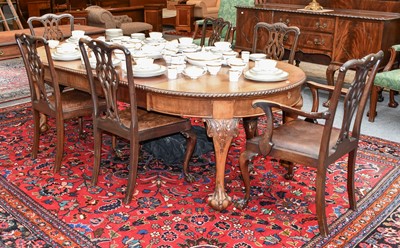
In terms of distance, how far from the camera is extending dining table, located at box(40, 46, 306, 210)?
270cm

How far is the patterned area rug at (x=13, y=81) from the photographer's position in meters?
5.55

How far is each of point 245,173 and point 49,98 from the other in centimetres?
164

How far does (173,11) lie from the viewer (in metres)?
12.7

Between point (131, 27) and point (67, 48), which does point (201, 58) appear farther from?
point (131, 27)

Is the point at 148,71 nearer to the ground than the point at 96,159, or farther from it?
farther from it

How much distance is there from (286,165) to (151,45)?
4.61 feet

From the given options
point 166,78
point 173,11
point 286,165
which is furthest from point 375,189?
point 173,11

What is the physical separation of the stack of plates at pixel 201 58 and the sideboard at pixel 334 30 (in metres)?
1.89

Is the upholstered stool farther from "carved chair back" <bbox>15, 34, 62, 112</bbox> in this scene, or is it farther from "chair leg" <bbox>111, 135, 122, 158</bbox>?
"carved chair back" <bbox>15, 34, 62, 112</bbox>

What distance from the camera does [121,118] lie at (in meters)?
3.12

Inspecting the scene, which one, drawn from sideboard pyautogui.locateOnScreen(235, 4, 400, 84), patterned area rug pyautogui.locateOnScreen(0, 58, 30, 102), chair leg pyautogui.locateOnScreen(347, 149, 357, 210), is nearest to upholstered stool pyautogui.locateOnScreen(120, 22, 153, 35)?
patterned area rug pyautogui.locateOnScreen(0, 58, 30, 102)

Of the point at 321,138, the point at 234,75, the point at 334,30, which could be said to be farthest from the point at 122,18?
the point at 321,138

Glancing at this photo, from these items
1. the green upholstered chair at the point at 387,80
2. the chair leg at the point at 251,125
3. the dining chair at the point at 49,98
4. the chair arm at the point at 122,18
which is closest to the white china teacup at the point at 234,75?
the chair leg at the point at 251,125

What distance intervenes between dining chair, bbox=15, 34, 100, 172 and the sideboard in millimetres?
2568
